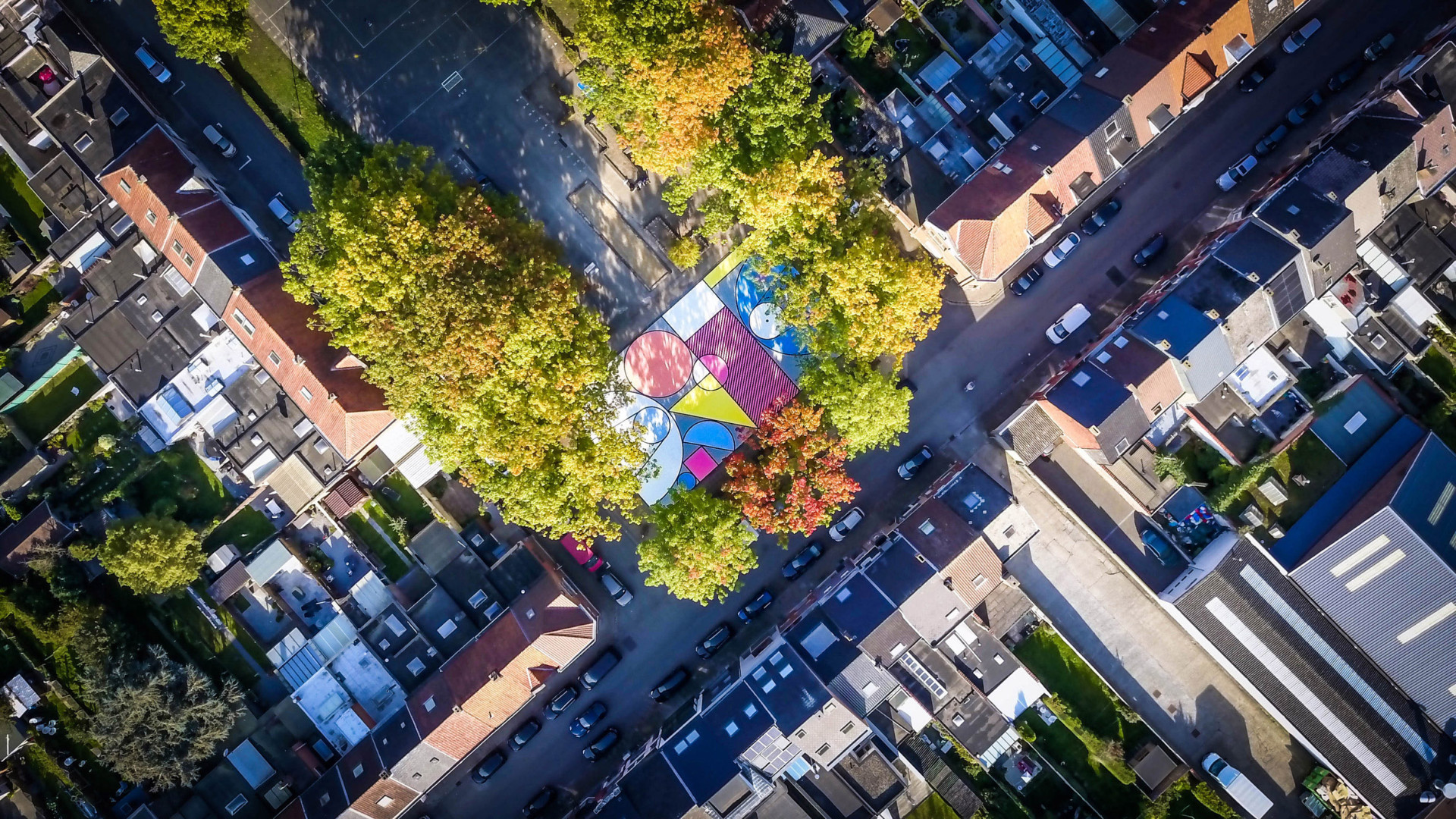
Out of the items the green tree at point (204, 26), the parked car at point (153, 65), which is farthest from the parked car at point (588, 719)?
the parked car at point (153, 65)

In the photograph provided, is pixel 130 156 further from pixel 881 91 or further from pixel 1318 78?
pixel 1318 78

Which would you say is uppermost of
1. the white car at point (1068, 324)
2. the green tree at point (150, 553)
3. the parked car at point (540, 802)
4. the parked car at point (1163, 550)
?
the green tree at point (150, 553)

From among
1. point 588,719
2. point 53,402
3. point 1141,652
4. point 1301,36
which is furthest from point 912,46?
point 53,402

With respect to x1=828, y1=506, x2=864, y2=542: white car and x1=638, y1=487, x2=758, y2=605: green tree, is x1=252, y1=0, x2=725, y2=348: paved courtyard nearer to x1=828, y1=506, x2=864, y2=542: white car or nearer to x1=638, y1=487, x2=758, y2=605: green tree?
x1=638, y1=487, x2=758, y2=605: green tree

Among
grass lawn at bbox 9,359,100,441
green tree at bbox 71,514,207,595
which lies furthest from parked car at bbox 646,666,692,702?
grass lawn at bbox 9,359,100,441

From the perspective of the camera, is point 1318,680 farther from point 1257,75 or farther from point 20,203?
point 20,203

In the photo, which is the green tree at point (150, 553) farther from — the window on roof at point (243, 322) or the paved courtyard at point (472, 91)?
the paved courtyard at point (472, 91)
